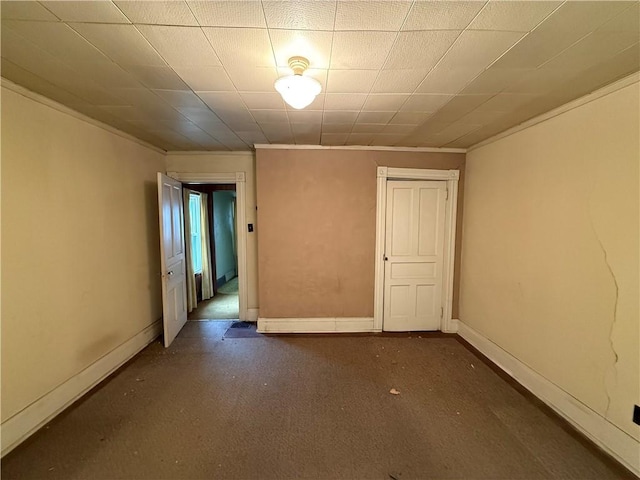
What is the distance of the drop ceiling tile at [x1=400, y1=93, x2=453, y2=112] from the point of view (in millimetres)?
1893

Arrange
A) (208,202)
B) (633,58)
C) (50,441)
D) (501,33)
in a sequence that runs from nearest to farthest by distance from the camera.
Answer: (501,33) < (633,58) < (50,441) < (208,202)

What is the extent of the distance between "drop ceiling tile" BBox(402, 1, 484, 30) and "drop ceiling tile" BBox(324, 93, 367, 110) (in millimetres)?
712

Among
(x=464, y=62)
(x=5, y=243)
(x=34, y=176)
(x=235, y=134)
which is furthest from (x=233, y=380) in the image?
(x=464, y=62)

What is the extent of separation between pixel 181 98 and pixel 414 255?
2903 mm

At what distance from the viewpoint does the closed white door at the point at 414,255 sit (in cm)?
334

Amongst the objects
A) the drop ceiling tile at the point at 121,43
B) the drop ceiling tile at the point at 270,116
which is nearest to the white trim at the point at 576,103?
the drop ceiling tile at the point at 270,116

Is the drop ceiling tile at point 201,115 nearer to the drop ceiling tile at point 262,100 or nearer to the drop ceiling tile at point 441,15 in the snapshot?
the drop ceiling tile at point 262,100

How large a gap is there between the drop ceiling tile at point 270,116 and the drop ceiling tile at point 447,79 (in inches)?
42.3

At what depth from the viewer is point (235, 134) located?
9.18 feet

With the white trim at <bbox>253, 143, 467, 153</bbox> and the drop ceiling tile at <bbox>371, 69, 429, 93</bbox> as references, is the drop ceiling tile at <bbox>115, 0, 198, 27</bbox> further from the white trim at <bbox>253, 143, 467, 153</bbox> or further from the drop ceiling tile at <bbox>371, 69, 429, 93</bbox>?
the white trim at <bbox>253, 143, 467, 153</bbox>

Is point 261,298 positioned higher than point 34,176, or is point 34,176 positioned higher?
point 34,176

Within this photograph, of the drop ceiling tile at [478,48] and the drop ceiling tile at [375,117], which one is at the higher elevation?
the drop ceiling tile at [375,117]

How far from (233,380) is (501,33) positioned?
3001 mm

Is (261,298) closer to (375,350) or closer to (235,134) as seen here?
(375,350)
